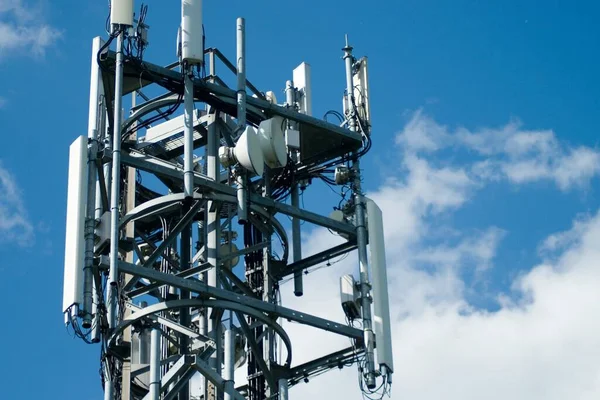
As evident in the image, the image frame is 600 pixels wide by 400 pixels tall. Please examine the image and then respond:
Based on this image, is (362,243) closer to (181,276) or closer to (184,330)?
(181,276)

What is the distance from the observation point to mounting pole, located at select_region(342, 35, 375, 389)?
40.8 meters

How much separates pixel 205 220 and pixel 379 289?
4696mm

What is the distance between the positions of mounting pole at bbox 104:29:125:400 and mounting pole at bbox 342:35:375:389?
6.38 m

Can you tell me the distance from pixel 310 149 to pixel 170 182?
3.90m

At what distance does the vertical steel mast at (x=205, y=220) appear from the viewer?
3831 centimetres

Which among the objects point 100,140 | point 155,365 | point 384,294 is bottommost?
point 155,365

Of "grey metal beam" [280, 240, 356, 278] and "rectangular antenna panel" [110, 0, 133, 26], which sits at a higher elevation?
"rectangular antenna panel" [110, 0, 133, 26]

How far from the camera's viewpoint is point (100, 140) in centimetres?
4019

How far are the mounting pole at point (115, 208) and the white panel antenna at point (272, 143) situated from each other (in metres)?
3.73

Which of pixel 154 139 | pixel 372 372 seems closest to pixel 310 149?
pixel 154 139

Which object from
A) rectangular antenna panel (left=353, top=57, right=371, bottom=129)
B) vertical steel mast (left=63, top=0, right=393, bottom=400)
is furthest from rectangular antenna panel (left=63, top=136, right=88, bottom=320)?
rectangular antenna panel (left=353, top=57, right=371, bottom=129)

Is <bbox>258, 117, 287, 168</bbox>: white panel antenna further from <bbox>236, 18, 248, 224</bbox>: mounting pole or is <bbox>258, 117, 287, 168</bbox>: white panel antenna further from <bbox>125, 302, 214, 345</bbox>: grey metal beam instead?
<bbox>125, 302, 214, 345</bbox>: grey metal beam

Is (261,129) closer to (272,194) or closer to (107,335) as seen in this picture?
(272,194)

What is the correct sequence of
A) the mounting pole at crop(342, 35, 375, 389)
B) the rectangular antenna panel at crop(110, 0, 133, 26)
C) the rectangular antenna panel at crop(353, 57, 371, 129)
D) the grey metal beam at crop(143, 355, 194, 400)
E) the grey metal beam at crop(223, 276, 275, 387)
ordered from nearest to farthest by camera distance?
the grey metal beam at crop(143, 355, 194, 400), the grey metal beam at crop(223, 276, 275, 387), the rectangular antenna panel at crop(110, 0, 133, 26), the mounting pole at crop(342, 35, 375, 389), the rectangular antenna panel at crop(353, 57, 371, 129)
